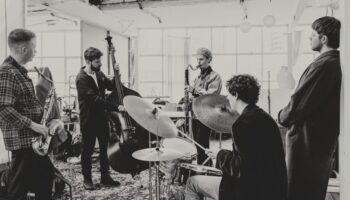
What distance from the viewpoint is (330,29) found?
2.30 m

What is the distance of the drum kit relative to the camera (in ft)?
8.34

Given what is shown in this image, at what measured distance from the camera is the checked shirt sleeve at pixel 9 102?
2234 mm

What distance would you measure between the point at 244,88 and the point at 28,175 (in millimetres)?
1521

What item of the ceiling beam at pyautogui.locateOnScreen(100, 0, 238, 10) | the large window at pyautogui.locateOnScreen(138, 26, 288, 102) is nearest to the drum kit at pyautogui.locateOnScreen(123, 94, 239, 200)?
the ceiling beam at pyautogui.locateOnScreen(100, 0, 238, 10)

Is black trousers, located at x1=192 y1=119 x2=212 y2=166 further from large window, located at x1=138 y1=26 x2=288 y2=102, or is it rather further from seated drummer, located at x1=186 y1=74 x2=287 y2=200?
large window, located at x1=138 y1=26 x2=288 y2=102

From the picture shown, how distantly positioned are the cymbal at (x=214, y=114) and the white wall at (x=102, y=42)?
5778 mm

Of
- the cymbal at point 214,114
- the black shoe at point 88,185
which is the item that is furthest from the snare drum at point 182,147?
the black shoe at point 88,185

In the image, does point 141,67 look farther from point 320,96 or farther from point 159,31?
point 320,96

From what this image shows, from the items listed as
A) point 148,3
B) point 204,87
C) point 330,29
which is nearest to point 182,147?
point 330,29

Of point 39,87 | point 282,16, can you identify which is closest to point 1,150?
point 39,87

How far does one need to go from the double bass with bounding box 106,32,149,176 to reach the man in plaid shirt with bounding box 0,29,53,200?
1382mm

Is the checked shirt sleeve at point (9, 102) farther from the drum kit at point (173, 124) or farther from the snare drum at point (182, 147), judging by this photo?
the snare drum at point (182, 147)

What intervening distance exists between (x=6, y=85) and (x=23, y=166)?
0.54 meters

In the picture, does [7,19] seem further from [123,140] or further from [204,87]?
[204,87]
